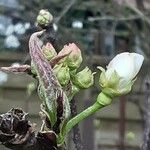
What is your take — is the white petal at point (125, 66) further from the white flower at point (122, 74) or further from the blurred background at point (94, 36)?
the blurred background at point (94, 36)

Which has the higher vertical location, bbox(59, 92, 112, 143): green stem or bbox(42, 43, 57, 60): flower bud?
bbox(42, 43, 57, 60): flower bud

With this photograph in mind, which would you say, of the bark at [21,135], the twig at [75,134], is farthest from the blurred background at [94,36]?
the bark at [21,135]

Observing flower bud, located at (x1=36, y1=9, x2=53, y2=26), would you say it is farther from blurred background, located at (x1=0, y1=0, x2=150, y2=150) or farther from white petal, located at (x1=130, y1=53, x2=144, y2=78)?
blurred background, located at (x1=0, y1=0, x2=150, y2=150)

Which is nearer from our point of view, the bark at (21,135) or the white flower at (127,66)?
the bark at (21,135)

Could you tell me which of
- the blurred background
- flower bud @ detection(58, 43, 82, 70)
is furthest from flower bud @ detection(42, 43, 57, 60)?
the blurred background

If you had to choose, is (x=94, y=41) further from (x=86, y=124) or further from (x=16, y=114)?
(x=16, y=114)
